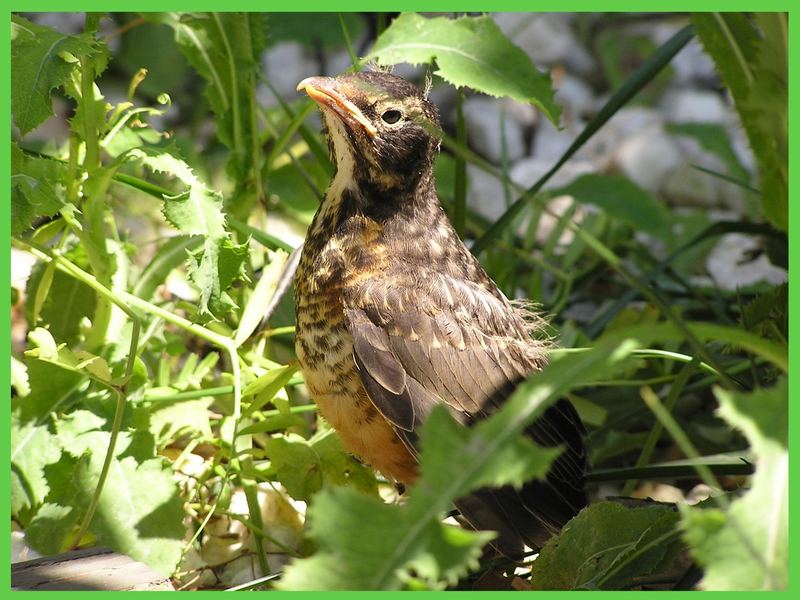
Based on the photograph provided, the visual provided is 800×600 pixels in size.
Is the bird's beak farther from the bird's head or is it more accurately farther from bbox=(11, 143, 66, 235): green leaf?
bbox=(11, 143, 66, 235): green leaf

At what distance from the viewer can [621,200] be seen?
4094 mm

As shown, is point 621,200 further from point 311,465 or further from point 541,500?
point 311,465

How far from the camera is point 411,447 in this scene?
2447 millimetres

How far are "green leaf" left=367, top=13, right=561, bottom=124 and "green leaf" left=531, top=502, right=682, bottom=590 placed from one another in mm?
1192

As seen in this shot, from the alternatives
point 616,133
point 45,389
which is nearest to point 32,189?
point 45,389

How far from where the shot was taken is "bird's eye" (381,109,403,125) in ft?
8.75

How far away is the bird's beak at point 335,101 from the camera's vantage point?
2589 millimetres

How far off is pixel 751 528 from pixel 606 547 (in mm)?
851

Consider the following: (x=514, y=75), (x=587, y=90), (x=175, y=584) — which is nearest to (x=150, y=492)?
(x=175, y=584)

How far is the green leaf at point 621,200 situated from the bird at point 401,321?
1.34 m

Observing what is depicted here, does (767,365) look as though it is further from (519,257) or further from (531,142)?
(531,142)

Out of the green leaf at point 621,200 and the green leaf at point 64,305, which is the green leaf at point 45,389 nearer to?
the green leaf at point 64,305

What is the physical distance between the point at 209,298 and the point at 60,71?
62cm

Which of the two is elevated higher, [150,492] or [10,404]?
[10,404]
